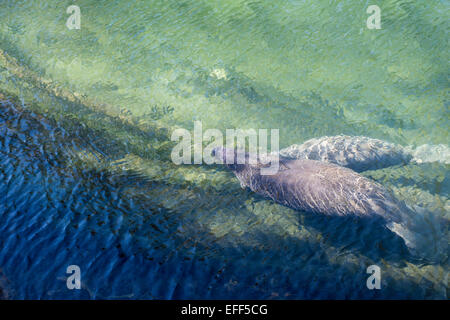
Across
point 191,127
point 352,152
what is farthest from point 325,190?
point 191,127

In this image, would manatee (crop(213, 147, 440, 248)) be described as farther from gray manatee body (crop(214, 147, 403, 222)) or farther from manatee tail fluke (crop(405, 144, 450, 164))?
manatee tail fluke (crop(405, 144, 450, 164))

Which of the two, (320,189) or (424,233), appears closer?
(424,233)

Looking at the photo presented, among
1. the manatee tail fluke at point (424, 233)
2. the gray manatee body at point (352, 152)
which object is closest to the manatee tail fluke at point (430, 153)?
the gray manatee body at point (352, 152)

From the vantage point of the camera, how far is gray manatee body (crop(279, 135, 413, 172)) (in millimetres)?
7332

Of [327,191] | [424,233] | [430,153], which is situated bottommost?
[424,233]

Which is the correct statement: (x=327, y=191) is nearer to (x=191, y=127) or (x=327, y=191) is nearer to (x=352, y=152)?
(x=352, y=152)

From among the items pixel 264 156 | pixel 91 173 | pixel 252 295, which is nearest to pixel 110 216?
pixel 91 173

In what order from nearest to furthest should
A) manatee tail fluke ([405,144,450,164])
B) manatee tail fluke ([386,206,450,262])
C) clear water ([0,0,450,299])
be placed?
A: clear water ([0,0,450,299]), manatee tail fluke ([386,206,450,262]), manatee tail fluke ([405,144,450,164])

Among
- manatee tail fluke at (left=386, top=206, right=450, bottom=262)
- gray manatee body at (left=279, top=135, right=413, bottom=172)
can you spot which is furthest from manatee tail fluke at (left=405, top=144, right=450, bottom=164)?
manatee tail fluke at (left=386, top=206, right=450, bottom=262)

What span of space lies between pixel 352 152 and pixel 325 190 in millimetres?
1765

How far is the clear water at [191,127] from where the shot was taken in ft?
16.3

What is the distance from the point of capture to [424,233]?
555cm

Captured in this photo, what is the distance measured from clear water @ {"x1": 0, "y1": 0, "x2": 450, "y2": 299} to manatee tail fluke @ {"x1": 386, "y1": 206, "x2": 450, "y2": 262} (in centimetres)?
10
